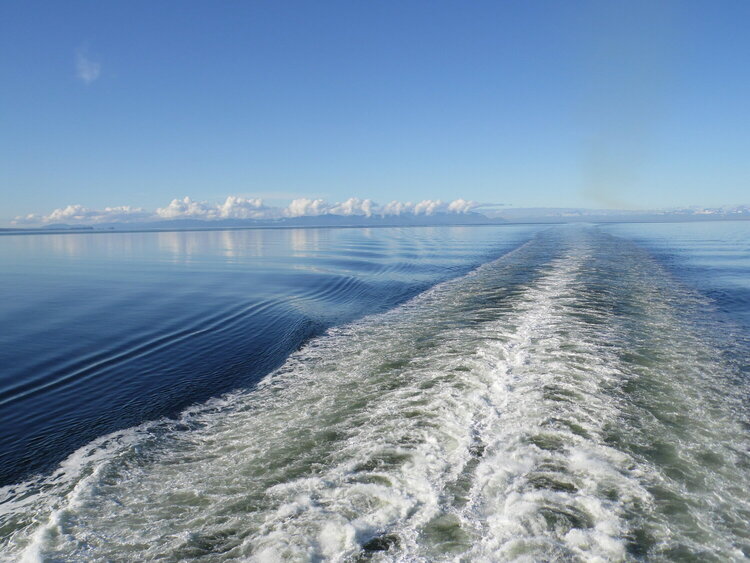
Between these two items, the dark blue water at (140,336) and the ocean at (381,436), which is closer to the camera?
the ocean at (381,436)

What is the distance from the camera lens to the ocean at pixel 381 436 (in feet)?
12.8

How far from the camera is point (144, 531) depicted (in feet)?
13.3

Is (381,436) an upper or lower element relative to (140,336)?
upper

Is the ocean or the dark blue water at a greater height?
the ocean

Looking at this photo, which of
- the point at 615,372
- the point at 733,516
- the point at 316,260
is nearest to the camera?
the point at 733,516

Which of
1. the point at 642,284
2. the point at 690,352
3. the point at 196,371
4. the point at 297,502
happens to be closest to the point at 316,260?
the point at 642,284

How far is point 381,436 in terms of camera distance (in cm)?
567

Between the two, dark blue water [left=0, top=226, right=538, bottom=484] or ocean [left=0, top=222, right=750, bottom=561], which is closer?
ocean [left=0, top=222, right=750, bottom=561]

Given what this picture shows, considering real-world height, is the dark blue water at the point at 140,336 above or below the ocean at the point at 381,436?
below

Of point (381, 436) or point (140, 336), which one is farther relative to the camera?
point (140, 336)

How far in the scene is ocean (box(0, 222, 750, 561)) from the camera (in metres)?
3.89

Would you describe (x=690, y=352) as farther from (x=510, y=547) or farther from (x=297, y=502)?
(x=297, y=502)

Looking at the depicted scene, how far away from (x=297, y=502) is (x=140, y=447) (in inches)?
104

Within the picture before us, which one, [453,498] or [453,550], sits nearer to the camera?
[453,550]
